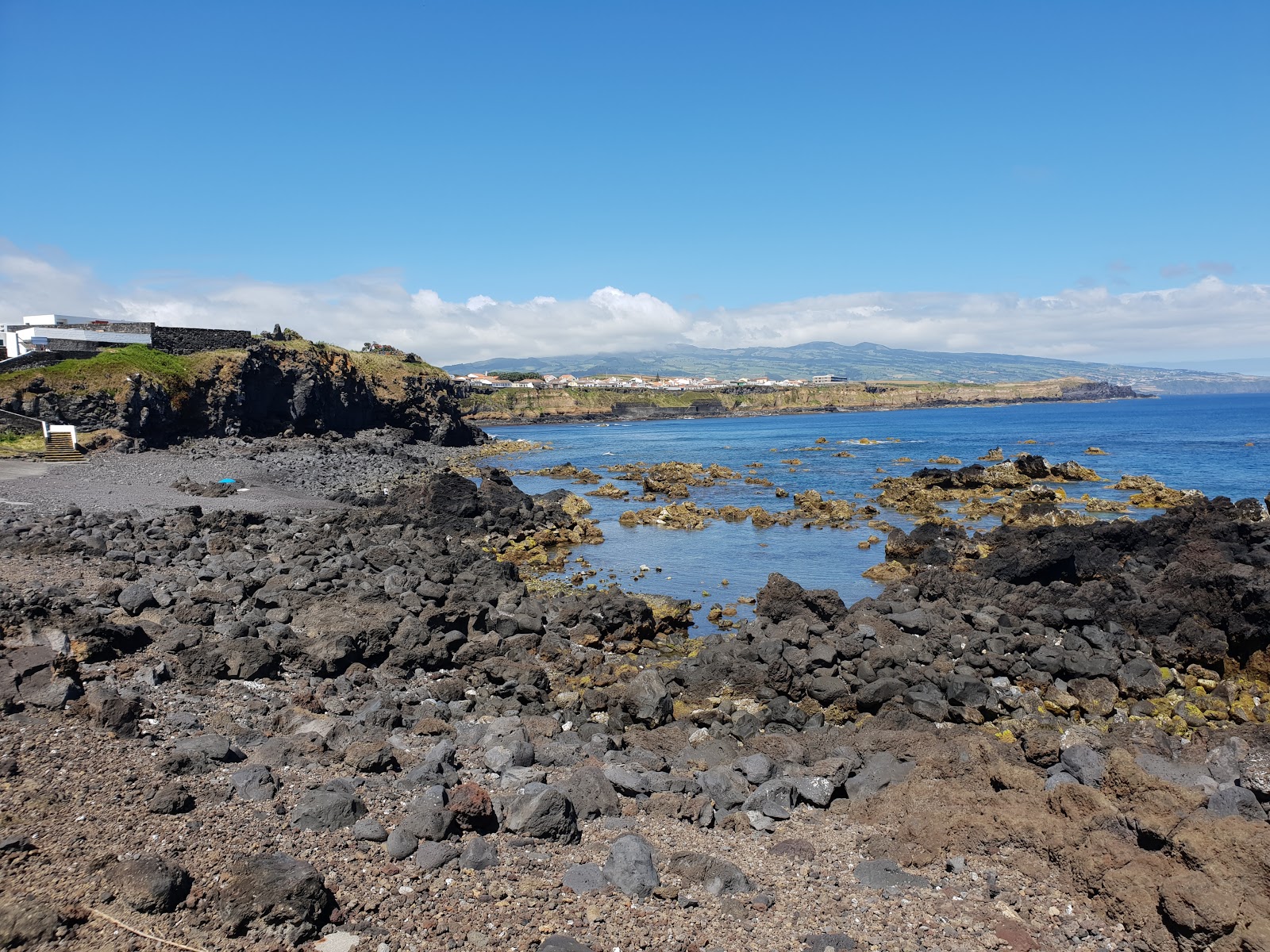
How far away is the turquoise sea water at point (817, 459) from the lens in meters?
27.3

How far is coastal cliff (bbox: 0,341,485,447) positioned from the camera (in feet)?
158

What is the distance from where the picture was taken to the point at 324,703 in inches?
487

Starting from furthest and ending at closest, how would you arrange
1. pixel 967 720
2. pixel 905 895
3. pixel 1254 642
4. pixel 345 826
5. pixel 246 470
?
pixel 246 470 < pixel 1254 642 < pixel 967 720 < pixel 345 826 < pixel 905 895

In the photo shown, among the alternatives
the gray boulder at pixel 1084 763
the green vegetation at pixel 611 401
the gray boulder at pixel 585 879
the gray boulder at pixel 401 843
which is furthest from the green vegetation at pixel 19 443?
the green vegetation at pixel 611 401

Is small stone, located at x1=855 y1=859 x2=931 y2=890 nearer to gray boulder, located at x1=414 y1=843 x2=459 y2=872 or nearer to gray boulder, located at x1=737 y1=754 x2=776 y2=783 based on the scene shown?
gray boulder, located at x1=737 y1=754 x2=776 y2=783

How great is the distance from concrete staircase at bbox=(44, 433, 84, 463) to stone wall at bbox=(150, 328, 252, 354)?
20553mm

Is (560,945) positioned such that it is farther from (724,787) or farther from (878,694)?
(878,694)

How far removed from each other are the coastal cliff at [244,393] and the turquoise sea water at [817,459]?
17.2 meters

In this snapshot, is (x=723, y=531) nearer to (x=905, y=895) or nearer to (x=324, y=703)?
(x=324, y=703)

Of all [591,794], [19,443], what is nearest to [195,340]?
[19,443]

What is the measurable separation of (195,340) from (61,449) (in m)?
25.4

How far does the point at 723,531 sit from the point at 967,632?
17845 mm

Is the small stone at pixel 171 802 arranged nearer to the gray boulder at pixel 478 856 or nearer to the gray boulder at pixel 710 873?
the gray boulder at pixel 478 856

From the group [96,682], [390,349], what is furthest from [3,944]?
[390,349]
